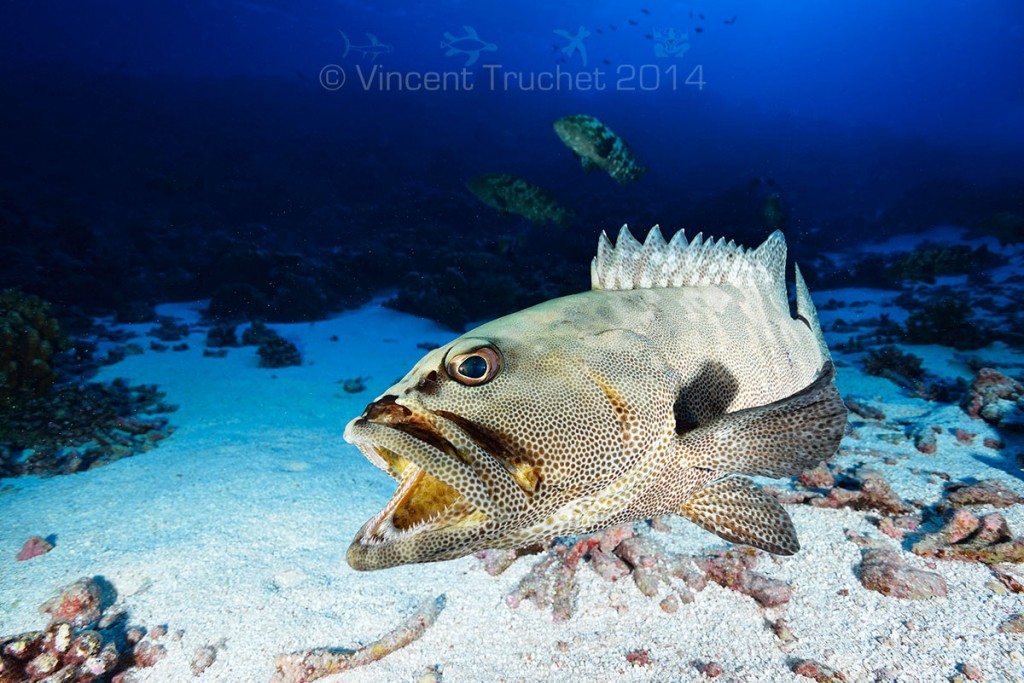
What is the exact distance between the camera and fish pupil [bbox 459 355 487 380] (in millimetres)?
1704

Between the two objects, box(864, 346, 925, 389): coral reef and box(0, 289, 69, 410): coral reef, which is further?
box(864, 346, 925, 389): coral reef

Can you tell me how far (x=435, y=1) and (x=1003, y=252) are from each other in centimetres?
7461

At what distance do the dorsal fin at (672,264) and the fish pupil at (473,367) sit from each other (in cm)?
115

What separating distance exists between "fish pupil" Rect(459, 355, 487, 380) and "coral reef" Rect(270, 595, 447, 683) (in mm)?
2086

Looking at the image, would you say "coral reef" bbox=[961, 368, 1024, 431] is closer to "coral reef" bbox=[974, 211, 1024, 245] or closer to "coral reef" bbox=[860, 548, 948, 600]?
"coral reef" bbox=[860, 548, 948, 600]

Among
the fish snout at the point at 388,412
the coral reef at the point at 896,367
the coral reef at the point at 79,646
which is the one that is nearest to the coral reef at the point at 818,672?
the fish snout at the point at 388,412

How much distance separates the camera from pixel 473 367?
172 cm

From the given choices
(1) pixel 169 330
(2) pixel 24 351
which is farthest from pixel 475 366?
(1) pixel 169 330

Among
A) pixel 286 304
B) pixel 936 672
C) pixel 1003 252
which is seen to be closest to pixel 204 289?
pixel 286 304

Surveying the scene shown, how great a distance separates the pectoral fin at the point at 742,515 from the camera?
2.24 metres

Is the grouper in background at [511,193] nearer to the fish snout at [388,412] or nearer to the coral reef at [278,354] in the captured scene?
the coral reef at [278,354]

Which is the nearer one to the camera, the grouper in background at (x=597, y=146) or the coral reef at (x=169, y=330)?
the grouper in background at (x=597, y=146)

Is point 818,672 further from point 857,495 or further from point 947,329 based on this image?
point 947,329

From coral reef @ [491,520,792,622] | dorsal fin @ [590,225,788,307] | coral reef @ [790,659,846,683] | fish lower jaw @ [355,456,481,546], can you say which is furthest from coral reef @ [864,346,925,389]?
fish lower jaw @ [355,456,481,546]
